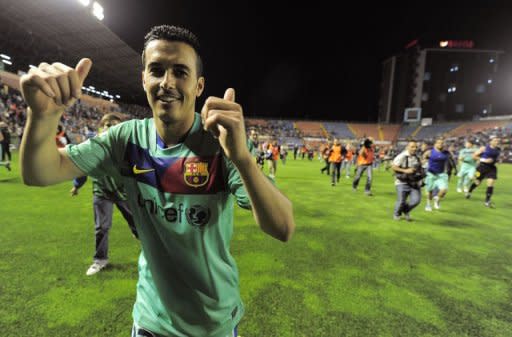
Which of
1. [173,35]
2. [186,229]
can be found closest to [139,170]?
[186,229]

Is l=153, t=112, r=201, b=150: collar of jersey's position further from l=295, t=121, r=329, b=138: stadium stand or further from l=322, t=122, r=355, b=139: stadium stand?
l=322, t=122, r=355, b=139: stadium stand

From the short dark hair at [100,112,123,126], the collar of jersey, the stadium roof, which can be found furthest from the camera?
the stadium roof

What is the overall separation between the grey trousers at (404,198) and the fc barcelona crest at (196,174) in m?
6.75

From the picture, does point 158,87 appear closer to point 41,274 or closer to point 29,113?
point 29,113

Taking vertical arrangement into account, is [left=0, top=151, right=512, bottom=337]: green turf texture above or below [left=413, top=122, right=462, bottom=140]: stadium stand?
below

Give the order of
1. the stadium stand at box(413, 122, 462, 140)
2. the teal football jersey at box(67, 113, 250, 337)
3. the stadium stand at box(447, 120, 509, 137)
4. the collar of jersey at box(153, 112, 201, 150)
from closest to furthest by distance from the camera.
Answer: the teal football jersey at box(67, 113, 250, 337), the collar of jersey at box(153, 112, 201, 150), the stadium stand at box(447, 120, 509, 137), the stadium stand at box(413, 122, 462, 140)

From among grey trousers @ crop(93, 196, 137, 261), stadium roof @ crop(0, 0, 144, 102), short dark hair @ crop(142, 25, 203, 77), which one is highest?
stadium roof @ crop(0, 0, 144, 102)

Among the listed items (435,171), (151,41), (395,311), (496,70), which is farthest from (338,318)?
(496,70)

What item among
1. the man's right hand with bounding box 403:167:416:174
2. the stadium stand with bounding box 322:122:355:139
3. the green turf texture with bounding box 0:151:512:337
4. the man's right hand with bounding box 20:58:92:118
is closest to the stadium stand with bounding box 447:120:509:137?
the stadium stand with bounding box 322:122:355:139

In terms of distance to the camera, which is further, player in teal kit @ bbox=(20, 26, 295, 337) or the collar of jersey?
the collar of jersey

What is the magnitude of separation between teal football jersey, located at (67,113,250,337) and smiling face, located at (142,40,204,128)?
16 centimetres

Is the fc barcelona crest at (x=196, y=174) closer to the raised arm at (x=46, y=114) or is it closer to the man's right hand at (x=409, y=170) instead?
the raised arm at (x=46, y=114)

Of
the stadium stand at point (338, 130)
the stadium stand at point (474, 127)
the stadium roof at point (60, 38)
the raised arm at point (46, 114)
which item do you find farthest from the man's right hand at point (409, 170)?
the stadium stand at point (338, 130)

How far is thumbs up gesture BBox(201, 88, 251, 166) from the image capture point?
0.96 meters
